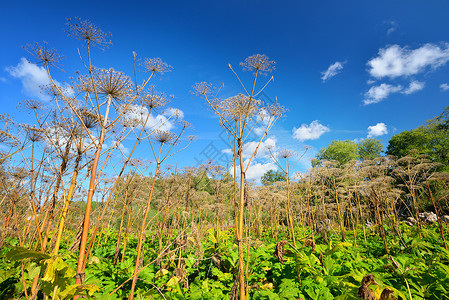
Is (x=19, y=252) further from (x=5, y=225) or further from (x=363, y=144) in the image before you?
(x=363, y=144)

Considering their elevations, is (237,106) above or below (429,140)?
below

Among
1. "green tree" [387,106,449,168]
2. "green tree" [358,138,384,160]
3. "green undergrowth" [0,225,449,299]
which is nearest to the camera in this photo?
"green undergrowth" [0,225,449,299]

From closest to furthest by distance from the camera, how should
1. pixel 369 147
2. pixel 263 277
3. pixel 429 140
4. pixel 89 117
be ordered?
pixel 89 117 < pixel 263 277 < pixel 429 140 < pixel 369 147

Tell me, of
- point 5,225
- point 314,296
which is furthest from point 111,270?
point 314,296

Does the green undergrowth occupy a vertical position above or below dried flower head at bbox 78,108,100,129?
below

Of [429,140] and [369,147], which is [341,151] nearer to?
[369,147]

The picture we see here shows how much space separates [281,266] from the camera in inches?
165

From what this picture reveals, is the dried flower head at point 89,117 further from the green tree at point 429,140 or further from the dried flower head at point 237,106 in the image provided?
the green tree at point 429,140

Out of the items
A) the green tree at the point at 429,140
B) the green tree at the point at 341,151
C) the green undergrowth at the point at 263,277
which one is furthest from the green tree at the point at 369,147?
the green undergrowth at the point at 263,277

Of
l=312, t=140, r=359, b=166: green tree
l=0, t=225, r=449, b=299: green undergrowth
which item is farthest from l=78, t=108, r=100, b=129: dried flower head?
l=312, t=140, r=359, b=166: green tree

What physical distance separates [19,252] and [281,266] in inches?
164

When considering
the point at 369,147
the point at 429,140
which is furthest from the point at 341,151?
the point at 429,140

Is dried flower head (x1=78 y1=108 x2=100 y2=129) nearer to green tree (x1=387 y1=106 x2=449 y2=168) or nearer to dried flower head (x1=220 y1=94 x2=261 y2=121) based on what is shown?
dried flower head (x1=220 y1=94 x2=261 y2=121)

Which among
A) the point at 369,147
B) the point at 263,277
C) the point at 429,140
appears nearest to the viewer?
the point at 263,277
